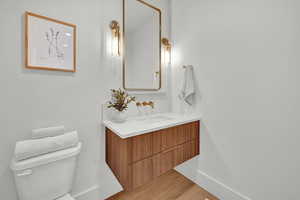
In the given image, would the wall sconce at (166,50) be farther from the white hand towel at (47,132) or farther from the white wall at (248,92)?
the white hand towel at (47,132)

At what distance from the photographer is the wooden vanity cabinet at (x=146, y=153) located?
1.05 meters

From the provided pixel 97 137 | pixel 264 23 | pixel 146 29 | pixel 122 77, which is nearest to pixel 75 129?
pixel 97 137

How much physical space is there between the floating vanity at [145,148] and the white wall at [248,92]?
35 cm

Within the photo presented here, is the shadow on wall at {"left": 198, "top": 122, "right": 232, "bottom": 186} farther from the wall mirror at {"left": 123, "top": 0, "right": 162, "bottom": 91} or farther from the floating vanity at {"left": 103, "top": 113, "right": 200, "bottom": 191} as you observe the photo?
the wall mirror at {"left": 123, "top": 0, "right": 162, "bottom": 91}

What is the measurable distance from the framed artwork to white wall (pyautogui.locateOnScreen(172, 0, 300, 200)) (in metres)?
1.36

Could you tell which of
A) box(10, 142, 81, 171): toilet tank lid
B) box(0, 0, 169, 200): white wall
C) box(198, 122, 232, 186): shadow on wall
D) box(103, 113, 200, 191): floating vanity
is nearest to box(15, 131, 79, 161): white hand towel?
box(10, 142, 81, 171): toilet tank lid

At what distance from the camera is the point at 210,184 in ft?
4.95

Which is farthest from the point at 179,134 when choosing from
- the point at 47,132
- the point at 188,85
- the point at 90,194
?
the point at 47,132

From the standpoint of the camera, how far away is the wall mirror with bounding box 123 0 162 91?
1.52m

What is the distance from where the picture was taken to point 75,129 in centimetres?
Result: 121

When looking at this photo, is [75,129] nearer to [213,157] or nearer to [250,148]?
[213,157]

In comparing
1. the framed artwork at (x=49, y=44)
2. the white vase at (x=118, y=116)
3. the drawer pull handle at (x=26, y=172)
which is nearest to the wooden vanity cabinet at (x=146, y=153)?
the white vase at (x=118, y=116)

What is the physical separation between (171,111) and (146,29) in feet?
3.93

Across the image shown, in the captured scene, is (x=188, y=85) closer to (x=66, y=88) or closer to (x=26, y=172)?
(x=66, y=88)
